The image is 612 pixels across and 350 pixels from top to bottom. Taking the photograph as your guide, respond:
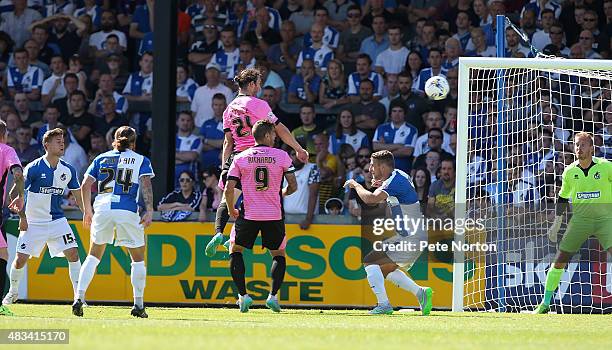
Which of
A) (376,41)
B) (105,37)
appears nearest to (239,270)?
(376,41)

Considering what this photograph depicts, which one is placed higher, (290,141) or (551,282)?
(290,141)

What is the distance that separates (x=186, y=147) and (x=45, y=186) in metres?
4.66

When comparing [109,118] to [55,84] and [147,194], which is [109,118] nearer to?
[55,84]

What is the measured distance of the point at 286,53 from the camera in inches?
763

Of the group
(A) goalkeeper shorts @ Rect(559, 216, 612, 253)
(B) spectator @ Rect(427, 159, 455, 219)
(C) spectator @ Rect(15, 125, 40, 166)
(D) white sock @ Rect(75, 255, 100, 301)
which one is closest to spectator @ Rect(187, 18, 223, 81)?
(C) spectator @ Rect(15, 125, 40, 166)

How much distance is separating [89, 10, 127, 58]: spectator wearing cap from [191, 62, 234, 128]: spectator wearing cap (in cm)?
213

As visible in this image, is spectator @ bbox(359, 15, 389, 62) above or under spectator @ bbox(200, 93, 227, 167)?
above

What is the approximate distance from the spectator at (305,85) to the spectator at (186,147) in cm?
163

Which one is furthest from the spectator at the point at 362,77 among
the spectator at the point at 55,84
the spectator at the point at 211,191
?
the spectator at the point at 55,84

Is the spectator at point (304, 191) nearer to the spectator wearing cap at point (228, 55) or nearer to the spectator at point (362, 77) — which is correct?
the spectator at point (362, 77)

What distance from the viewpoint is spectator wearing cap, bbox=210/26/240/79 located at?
1922 centimetres

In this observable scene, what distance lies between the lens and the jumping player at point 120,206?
38.0ft

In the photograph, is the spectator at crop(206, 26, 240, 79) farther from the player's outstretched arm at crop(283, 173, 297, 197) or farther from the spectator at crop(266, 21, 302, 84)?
the player's outstretched arm at crop(283, 173, 297, 197)

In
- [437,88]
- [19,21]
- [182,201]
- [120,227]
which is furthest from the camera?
[19,21]
